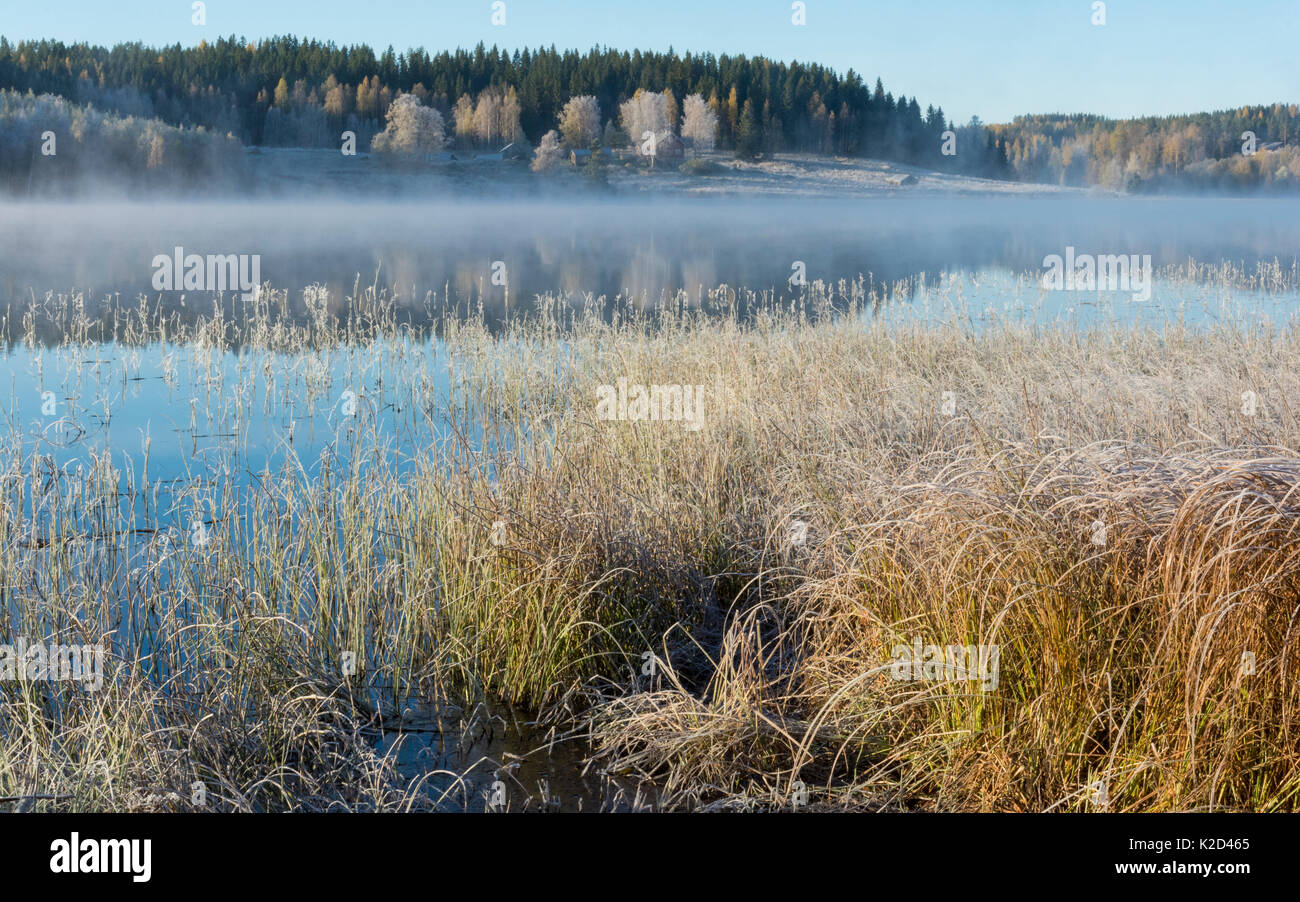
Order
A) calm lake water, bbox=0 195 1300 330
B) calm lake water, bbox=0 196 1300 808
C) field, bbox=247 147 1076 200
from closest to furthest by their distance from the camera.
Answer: calm lake water, bbox=0 196 1300 808
calm lake water, bbox=0 195 1300 330
field, bbox=247 147 1076 200

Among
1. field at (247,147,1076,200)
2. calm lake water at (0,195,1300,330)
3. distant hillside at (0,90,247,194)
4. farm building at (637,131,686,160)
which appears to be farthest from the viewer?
farm building at (637,131,686,160)

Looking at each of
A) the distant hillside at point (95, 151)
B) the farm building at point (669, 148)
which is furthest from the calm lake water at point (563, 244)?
the farm building at point (669, 148)

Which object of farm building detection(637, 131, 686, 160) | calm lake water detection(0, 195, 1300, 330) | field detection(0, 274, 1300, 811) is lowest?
field detection(0, 274, 1300, 811)

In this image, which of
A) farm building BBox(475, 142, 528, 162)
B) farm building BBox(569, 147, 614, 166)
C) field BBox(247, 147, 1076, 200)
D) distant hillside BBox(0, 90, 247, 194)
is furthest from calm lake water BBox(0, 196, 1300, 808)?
farm building BBox(475, 142, 528, 162)

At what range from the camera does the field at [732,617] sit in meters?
2.99

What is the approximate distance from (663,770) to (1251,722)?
1.89m

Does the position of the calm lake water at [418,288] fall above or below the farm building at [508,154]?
below

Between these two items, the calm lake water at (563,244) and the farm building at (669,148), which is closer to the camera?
the calm lake water at (563,244)

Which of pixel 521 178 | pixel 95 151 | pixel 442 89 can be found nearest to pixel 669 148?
pixel 521 178

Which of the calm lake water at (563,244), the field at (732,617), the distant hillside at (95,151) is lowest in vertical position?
the field at (732,617)

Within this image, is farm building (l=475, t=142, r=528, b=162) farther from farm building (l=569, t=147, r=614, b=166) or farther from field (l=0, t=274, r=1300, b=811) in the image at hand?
field (l=0, t=274, r=1300, b=811)

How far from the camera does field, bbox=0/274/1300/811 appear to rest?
2.99m

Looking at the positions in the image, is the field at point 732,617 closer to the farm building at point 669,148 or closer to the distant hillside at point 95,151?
the distant hillside at point 95,151

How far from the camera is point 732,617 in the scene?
4.80m
